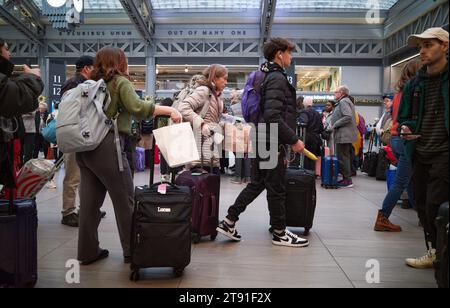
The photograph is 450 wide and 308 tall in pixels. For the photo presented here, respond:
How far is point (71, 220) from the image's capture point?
4738mm

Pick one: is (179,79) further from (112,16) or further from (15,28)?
(15,28)

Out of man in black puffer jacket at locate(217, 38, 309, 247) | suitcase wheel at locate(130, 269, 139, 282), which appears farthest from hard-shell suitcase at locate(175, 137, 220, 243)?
suitcase wheel at locate(130, 269, 139, 282)

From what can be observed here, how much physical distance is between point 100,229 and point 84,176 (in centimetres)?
144

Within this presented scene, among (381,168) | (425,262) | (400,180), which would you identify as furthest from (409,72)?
(381,168)

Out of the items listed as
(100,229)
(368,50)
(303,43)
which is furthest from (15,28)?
(100,229)

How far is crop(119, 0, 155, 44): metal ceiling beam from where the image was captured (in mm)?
16609

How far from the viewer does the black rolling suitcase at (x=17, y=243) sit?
2.57 m

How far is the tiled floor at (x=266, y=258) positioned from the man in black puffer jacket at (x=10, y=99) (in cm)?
85

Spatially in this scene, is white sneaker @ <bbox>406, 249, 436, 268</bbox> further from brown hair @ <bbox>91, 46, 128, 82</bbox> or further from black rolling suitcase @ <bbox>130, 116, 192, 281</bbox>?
brown hair @ <bbox>91, 46, 128, 82</bbox>

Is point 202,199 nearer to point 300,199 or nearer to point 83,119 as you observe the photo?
point 300,199

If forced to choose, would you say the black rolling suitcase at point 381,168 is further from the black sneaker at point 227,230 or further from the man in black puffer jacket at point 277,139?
the black sneaker at point 227,230

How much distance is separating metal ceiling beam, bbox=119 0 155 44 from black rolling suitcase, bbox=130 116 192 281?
14.8m

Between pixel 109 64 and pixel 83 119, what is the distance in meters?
0.48

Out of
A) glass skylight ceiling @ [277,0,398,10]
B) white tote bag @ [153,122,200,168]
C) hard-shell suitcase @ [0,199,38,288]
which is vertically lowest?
hard-shell suitcase @ [0,199,38,288]
